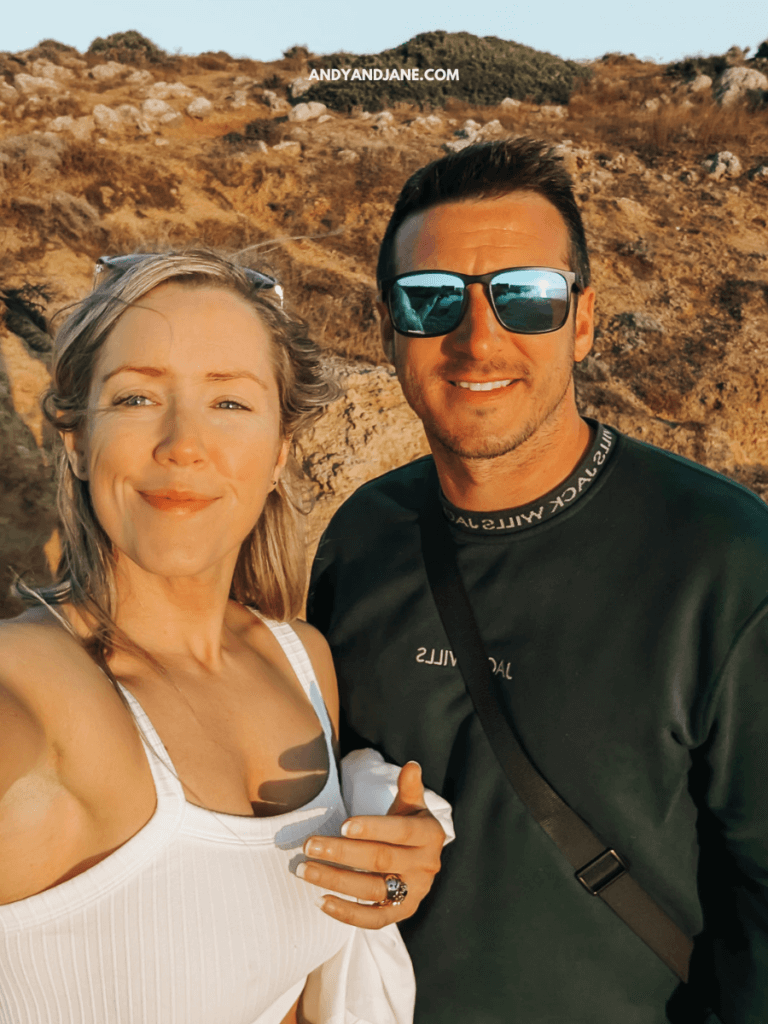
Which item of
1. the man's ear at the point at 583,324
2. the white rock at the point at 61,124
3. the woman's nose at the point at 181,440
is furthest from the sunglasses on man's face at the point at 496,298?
the white rock at the point at 61,124

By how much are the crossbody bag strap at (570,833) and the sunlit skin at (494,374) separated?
20.6 inches

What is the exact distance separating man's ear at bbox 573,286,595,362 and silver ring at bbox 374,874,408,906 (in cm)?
170

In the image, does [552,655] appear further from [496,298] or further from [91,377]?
[91,377]

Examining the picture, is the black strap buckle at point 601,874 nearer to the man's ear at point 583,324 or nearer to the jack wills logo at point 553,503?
the jack wills logo at point 553,503

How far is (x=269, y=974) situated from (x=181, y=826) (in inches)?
16.6

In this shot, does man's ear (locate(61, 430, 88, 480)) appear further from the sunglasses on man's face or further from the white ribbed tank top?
the sunglasses on man's face

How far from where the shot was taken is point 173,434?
1796mm

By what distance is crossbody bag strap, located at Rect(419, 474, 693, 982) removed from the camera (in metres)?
1.87

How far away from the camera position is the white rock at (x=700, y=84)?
1650 cm

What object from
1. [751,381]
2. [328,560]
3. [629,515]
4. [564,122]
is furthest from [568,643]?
[564,122]

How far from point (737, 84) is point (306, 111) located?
9.06m

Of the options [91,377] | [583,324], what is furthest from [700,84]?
[91,377]

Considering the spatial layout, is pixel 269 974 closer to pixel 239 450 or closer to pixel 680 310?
pixel 239 450

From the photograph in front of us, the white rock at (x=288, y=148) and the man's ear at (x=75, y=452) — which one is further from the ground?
the white rock at (x=288, y=148)
